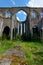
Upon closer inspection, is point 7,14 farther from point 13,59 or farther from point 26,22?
point 13,59

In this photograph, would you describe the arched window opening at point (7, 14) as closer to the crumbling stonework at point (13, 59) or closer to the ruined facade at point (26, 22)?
the ruined facade at point (26, 22)

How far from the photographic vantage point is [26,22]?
160 ft

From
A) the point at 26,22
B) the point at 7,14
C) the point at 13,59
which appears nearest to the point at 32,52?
the point at 13,59

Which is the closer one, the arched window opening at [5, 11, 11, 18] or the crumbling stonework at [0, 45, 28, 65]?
the crumbling stonework at [0, 45, 28, 65]

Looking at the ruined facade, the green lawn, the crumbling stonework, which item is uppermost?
the ruined facade

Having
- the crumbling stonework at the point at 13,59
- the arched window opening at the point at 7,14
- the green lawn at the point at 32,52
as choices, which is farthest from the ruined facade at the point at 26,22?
the crumbling stonework at the point at 13,59

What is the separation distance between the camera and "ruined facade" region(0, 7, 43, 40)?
4644 centimetres

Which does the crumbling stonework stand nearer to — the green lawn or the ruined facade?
the green lawn

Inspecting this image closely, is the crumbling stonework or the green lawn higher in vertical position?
the crumbling stonework

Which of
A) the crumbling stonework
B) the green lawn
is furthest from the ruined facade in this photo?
the crumbling stonework

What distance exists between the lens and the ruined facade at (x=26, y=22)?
152 ft

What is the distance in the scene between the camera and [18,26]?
159 ft

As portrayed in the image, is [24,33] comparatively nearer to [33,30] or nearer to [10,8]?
[33,30]

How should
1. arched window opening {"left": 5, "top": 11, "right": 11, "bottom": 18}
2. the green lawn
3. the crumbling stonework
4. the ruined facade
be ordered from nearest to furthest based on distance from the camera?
1. the crumbling stonework
2. the green lawn
3. the ruined facade
4. arched window opening {"left": 5, "top": 11, "right": 11, "bottom": 18}
